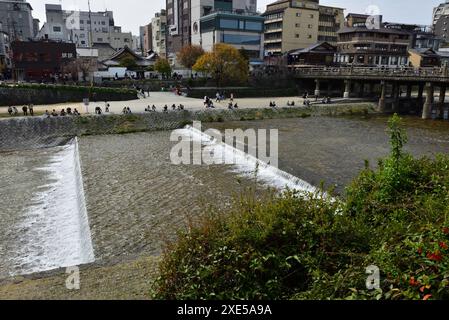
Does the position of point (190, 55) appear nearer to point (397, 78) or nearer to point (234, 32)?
point (234, 32)

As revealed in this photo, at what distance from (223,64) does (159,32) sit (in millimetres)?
60788

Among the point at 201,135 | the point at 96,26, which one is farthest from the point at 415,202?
the point at 96,26

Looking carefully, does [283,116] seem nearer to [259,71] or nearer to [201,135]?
[201,135]

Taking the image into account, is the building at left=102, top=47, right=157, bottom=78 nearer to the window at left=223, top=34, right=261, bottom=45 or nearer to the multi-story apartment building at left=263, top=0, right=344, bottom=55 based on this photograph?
the window at left=223, top=34, right=261, bottom=45

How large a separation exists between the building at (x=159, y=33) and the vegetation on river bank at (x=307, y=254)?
94896 millimetres

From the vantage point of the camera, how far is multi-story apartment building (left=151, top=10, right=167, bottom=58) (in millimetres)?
100562

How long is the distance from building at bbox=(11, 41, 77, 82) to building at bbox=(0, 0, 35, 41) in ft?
95.7

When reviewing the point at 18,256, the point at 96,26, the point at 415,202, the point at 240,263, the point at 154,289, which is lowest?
the point at 18,256

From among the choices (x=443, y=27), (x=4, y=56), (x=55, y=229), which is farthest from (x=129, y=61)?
(x=443, y=27)

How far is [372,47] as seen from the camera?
6912 cm

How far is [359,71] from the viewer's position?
5022 centimetres

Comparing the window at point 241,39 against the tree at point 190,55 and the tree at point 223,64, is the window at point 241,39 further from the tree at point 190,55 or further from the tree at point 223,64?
the tree at point 223,64

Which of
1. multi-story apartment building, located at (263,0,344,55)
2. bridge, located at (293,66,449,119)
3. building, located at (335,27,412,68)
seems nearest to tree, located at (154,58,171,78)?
bridge, located at (293,66,449,119)

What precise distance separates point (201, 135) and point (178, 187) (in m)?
13.1
